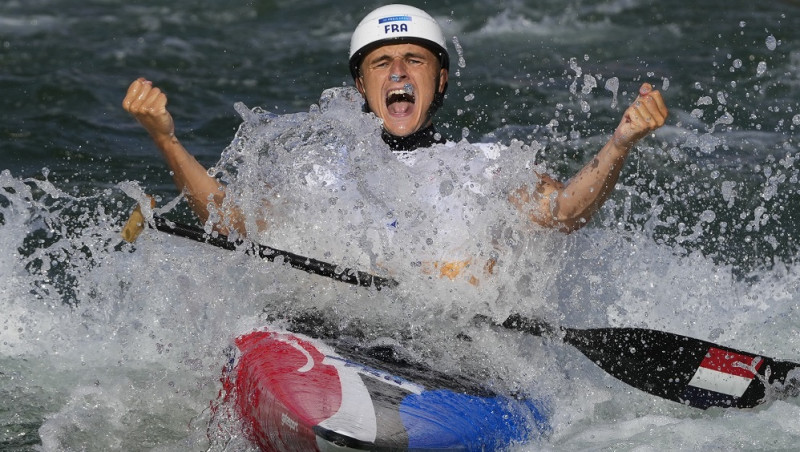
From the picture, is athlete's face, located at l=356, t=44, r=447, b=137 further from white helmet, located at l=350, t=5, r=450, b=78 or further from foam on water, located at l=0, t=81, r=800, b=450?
foam on water, located at l=0, t=81, r=800, b=450

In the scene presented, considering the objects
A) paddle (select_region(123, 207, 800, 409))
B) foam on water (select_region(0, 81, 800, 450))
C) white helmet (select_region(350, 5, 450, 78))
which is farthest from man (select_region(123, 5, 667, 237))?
paddle (select_region(123, 207, 800, 409))

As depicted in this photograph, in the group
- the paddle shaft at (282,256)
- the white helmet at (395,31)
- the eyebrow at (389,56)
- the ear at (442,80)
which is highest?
the white helmet at (395,31)

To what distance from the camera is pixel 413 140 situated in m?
5.03

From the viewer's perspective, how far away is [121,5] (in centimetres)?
1116

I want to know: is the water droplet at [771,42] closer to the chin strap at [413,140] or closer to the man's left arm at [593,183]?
the chin strap at [413,140]

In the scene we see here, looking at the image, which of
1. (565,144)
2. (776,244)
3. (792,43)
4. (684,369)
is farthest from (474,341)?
(792,43)

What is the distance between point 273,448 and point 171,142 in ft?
4.27

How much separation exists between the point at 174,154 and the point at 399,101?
3.76 feet

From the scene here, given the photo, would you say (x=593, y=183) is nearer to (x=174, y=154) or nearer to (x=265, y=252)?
(x=265, y=252)

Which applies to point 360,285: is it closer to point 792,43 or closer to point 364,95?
point 364,95

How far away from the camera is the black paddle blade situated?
464 centimetres

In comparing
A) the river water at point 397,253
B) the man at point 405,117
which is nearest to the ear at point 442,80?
the man at point 405,117

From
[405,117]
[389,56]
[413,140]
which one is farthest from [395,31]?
[413,140]

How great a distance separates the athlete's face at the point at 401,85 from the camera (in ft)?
16.6
